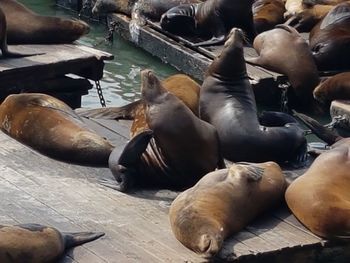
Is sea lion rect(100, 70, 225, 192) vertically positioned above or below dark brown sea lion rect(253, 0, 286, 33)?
above

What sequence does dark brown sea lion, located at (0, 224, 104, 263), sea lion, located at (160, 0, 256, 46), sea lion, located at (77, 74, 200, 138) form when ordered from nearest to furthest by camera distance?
1. dark brown sea lion, located at (0, 224, 104, 263)
2. sea lion, located at (77, 74, 200, 138)
3. sea lion, located at (160, 0, 256, 46)

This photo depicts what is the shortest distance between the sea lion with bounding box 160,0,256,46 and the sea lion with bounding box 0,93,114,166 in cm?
393

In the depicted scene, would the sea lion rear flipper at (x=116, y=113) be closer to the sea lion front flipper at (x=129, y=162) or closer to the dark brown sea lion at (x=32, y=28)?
the sea lion front flipper at (x=129, y=162)

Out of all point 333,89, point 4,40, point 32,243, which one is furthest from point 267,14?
point 32,243

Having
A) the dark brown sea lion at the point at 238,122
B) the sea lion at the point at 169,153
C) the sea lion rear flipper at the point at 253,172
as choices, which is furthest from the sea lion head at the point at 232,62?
the sea lion rear flipper at the point at 253,172

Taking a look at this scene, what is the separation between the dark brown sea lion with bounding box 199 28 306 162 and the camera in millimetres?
6359

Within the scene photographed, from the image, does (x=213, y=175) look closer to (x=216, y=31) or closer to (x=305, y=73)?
(x=305, y=73)

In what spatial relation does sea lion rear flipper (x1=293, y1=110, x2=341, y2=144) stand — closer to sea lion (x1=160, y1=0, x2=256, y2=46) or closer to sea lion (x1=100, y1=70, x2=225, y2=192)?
sea lion (x1=100, y1=70, x2=225, y2=192)

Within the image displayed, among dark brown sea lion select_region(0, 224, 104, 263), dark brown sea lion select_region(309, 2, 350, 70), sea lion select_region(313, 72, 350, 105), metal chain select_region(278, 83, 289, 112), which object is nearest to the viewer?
dark brown sea lion select_region(0, 224, 104, 263)

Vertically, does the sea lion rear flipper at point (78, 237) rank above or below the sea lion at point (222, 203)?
below

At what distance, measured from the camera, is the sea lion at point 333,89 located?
862 centimetres

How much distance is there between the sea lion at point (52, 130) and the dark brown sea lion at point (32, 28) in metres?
2.28

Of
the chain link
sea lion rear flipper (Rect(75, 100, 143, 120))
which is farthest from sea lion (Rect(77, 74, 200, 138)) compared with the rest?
the chain link

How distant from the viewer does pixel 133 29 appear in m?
11.9
